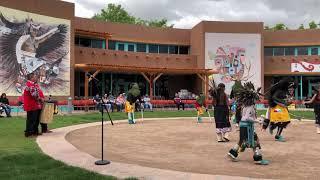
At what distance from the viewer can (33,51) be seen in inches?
1194

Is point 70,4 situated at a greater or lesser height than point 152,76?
greater

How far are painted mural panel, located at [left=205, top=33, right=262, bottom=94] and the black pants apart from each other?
95.2 ft

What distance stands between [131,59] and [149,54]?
1.80 metres

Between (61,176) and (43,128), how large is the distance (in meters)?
7.09

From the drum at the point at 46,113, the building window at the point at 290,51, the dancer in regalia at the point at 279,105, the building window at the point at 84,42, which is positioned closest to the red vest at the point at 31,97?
the drum at the point at 46,113

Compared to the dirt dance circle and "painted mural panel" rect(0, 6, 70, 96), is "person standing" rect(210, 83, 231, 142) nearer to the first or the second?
the dirt dance circle

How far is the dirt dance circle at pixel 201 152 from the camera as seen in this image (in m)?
7.75

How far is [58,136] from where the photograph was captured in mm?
12523

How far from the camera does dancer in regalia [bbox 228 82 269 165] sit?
853 centimetres

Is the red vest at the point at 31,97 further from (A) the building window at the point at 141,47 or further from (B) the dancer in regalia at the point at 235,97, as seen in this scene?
(A) the building window at the point at 141,47

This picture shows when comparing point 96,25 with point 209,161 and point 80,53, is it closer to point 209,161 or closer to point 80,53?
point 80,53

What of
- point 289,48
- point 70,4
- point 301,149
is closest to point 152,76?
point 70,4

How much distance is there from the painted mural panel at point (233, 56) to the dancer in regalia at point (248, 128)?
31319 mm

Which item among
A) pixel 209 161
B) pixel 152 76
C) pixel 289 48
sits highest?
pixel 289 48
